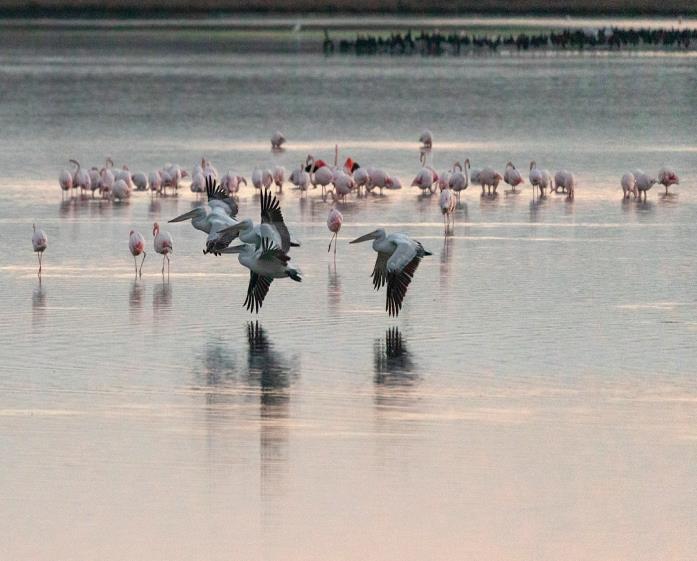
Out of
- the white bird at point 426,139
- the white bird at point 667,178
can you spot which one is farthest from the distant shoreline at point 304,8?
the white bird at point 667,178

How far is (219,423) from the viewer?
1155 cm

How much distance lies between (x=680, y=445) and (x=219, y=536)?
295cm

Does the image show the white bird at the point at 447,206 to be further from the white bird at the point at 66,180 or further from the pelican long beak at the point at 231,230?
the pelican long beak at the point at 231,230

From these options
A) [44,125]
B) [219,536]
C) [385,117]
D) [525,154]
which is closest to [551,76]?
[385,117]

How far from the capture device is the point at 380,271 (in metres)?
15.4

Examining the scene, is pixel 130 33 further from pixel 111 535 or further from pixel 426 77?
pixel 111 535

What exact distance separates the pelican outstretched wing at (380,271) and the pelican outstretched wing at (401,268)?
0.41 meters

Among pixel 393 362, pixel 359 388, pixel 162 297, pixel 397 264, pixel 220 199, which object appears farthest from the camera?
pixel 220 199

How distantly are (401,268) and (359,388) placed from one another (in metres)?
2.31

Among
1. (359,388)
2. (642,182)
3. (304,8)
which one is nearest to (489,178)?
(642,182)

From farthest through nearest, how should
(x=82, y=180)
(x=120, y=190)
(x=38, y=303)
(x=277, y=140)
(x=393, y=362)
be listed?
1. (x=277, y=140)
2. (x=82, y=180)
3. (x=120, y=190)
4. (x=38, y=303)
5. (x=393, y=362)

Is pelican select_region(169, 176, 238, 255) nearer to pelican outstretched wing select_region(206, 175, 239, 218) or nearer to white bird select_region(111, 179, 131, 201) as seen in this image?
pelican outstretched wing select_region(206, 175, 239, 218)

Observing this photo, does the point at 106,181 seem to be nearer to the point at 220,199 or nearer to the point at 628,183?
the point at 628,183

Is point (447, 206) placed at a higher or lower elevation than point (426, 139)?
lower
